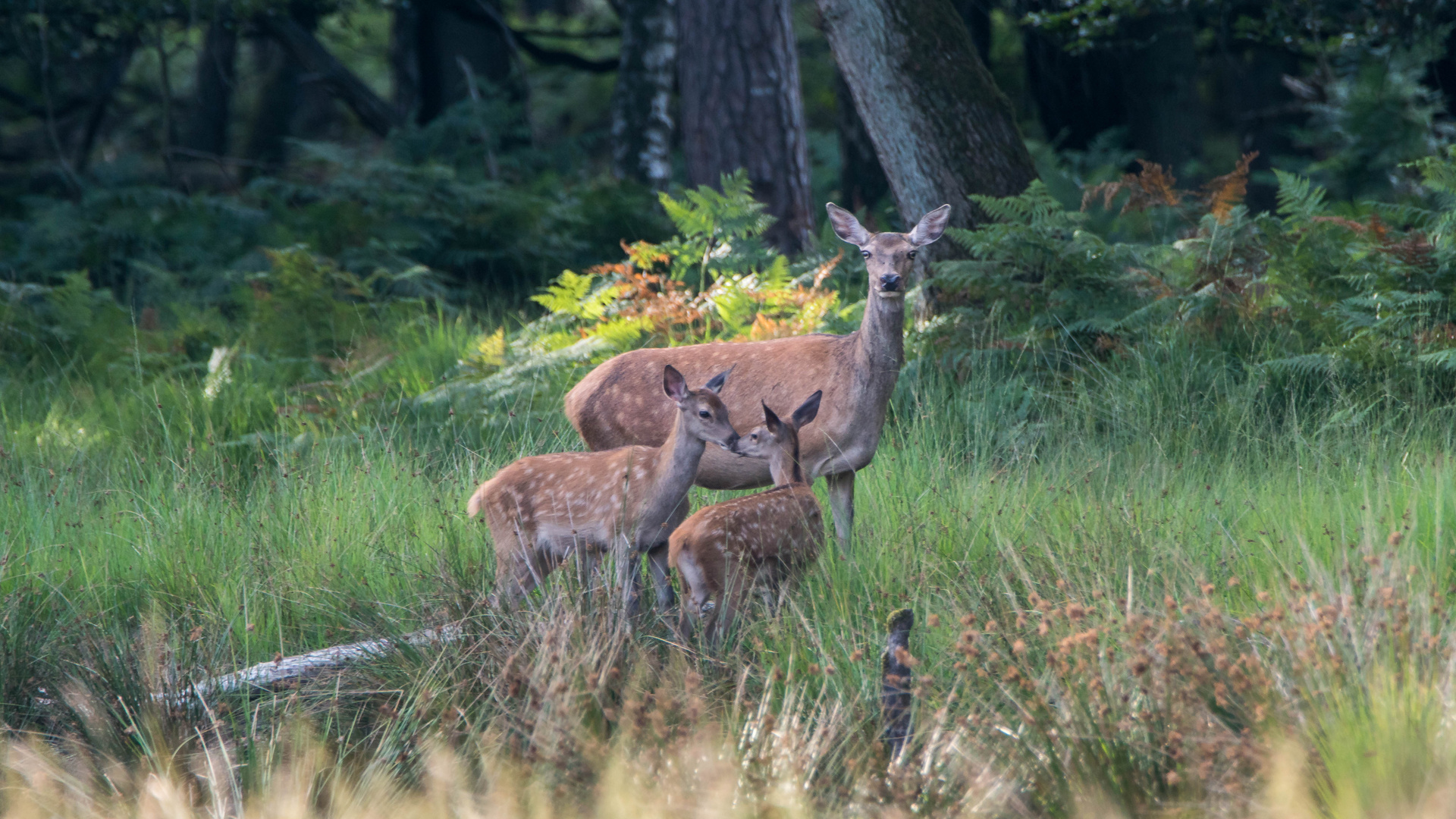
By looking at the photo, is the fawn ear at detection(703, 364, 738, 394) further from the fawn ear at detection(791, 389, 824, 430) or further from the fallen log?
the fallen log

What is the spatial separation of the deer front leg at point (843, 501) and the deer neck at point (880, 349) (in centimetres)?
38

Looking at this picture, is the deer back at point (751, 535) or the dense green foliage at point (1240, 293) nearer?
the deer back at point (751, 535)

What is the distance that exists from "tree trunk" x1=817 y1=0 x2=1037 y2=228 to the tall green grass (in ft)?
5.47

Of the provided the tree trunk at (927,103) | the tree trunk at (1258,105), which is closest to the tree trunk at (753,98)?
the tree trunk at (927,103)

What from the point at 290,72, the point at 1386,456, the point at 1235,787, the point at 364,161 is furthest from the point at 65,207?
the point at 1235,787

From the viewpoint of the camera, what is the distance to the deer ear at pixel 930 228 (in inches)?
229

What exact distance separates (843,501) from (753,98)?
6.49 m

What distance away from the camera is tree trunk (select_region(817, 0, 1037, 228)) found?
28.2 ft

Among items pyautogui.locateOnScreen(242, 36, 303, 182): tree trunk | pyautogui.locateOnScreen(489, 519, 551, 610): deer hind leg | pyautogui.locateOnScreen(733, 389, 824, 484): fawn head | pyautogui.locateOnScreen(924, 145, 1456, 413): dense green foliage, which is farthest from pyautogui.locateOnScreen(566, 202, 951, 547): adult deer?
pyautogui.locateOnScreen(242, 36, 303, 182): tree trunk

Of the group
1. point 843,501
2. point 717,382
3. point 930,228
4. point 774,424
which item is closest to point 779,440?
point 774,424

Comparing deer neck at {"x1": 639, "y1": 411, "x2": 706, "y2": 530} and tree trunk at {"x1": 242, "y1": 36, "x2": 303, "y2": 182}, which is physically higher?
tree trunk at {"x1": 242, "y1": 36, "x2": 303, "y2": 182}

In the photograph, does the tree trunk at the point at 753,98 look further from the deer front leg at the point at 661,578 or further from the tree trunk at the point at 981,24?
the deer front leg at the point at 661,578

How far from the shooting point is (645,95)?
14047 millimetres

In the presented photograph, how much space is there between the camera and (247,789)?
373 cm
